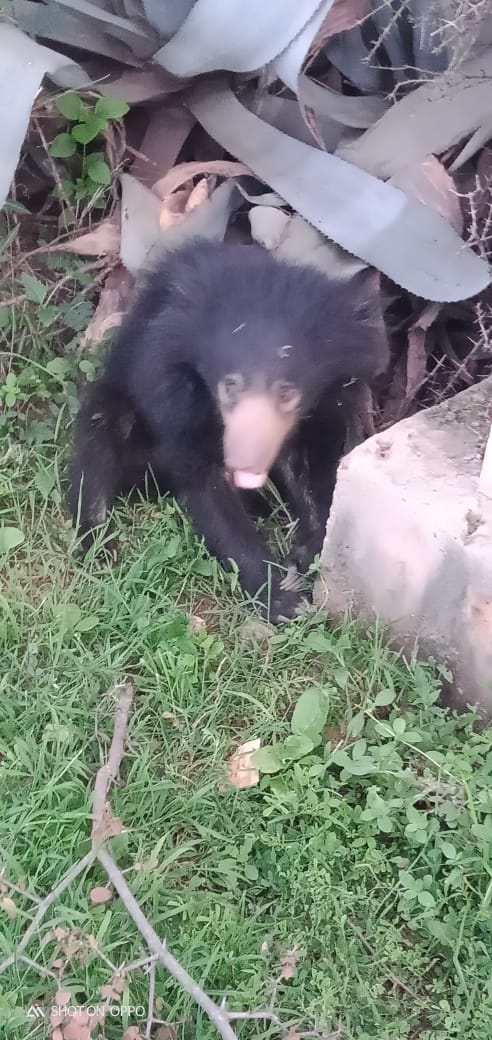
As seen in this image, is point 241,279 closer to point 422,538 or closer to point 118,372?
point 118,372

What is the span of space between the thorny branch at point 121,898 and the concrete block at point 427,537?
2.19 feet

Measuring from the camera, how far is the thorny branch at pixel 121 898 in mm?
1754

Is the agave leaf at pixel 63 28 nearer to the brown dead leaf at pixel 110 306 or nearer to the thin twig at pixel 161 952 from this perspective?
the brown dead leaf at pixel 110 306

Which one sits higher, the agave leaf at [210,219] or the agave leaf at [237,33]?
the agave leaf at [237,33]

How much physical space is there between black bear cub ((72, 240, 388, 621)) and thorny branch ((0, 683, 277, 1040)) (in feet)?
2.01

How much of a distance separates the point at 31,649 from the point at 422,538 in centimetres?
99

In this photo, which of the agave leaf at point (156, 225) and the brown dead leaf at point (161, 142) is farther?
the brown dead leaf at point (161, 142)

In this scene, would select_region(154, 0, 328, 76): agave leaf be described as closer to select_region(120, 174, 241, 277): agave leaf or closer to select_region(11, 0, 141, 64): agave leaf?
select_region(11, 0, 141, 64): agave leaf

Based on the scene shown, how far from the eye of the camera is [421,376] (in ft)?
9.45

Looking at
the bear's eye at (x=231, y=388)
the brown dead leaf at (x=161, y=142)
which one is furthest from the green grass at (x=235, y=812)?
the brown dead leaf at (x=161, y=142)

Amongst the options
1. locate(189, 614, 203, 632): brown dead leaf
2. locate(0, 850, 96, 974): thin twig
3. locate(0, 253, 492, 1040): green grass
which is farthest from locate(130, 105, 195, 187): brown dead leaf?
locate(0, 850, 96, 974): thin twig

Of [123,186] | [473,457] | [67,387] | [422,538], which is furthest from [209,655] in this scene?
[123,186]

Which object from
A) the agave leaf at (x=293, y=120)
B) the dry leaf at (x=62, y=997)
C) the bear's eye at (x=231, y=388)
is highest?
the agave leaf at (x=293, y=120)

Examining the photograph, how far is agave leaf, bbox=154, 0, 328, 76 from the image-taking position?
2.56 meters
